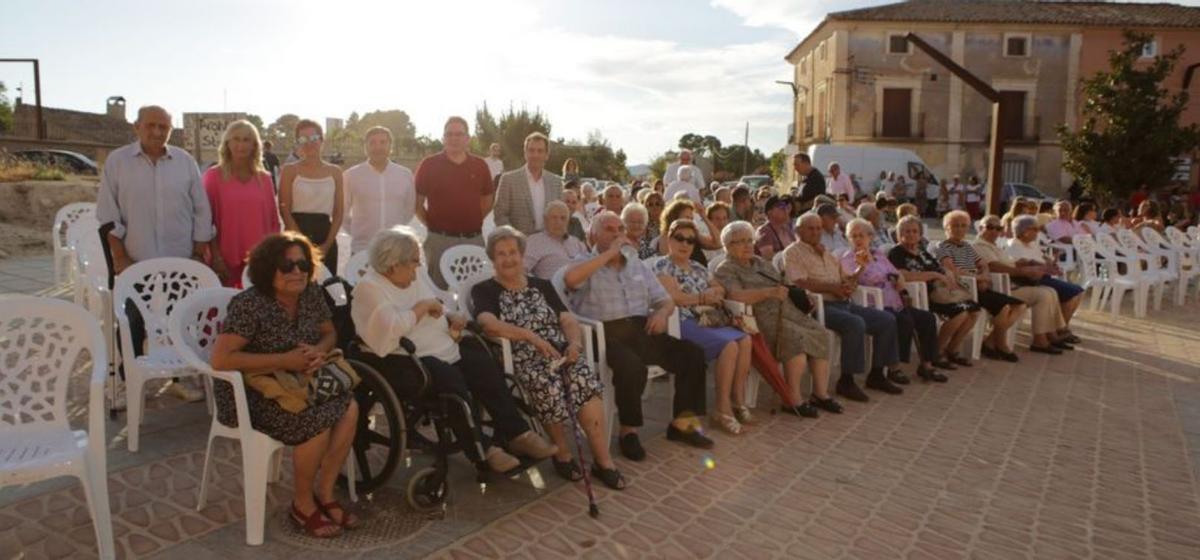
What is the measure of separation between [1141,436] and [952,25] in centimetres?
3267

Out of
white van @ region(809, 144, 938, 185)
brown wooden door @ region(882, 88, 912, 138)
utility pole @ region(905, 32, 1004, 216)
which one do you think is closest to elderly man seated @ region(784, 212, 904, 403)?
utility pole @ region(905, 32, 1004, 216)

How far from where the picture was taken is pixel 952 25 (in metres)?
33.7

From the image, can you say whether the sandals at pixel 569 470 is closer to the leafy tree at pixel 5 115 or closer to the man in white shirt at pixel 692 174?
the man in white shirt at pixel 692 174

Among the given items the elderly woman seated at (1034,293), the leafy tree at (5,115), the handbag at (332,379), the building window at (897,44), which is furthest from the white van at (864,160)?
the leafy tree at (5,115)

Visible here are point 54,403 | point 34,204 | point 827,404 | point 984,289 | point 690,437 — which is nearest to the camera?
point 54,403

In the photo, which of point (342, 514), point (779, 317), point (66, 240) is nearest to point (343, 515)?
point (342, 514)

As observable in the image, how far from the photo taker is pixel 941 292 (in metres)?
6.53

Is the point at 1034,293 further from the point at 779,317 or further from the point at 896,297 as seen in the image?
the point at 779,317

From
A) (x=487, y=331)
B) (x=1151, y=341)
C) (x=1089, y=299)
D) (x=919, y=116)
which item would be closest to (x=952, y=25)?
(x=919, y=116)

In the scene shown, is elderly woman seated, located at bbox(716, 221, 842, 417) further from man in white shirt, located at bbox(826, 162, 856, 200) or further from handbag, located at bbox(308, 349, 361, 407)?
man in white shirt, located at bbox(826, 162, 856, 200)

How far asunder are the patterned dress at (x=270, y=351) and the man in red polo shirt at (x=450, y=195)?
2375 millimetres

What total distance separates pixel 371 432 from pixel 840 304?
3.47m

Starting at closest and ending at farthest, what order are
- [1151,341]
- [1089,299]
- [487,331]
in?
[487,331]
[1151,341]
[1089,299]

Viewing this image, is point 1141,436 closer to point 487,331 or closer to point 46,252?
point 487,331
